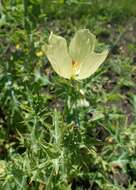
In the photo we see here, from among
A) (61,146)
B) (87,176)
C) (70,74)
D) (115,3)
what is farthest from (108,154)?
(115,3)

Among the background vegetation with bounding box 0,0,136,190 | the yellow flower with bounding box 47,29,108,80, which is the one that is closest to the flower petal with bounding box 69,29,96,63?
the yellow flower with bounding box 47,29,108,80

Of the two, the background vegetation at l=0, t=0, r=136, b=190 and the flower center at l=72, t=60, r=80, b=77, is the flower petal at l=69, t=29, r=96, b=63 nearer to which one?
the flower center at l=72, t=60, r=80, b=77

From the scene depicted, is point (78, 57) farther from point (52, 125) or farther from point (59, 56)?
point (52, 125)

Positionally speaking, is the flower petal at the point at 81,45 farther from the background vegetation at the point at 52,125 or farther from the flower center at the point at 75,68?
the background vegetation at the point at 52,125

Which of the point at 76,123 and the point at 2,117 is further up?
the point at 76,123

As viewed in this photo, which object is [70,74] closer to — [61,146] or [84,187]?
[61,146]

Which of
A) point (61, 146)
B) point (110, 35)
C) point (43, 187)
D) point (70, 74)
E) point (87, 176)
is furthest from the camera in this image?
point (110, 35)

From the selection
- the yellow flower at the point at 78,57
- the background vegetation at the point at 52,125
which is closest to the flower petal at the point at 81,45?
the yellow flower at the point at 78,57
